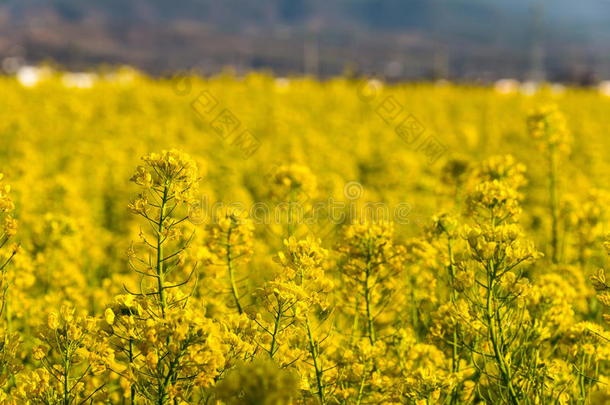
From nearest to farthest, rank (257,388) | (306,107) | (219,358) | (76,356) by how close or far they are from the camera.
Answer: (257,388) < (219,358) < (76,356) < (306,107)

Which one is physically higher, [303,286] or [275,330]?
[303,286]

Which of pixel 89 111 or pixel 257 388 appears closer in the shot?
pixel 257 388

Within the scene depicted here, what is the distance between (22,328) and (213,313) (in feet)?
3.51

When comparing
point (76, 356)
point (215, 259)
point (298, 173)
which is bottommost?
point (76, 356)

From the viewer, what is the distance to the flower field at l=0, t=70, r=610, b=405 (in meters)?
1.67

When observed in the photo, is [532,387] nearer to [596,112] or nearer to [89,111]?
[89,111]

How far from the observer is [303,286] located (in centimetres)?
182

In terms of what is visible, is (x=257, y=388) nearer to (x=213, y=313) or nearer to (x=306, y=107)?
(x=213, y=313)

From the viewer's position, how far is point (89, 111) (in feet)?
36.6

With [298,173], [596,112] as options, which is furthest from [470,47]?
[298,173]

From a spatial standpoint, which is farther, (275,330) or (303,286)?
(303,286)

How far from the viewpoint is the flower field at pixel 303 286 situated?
167 centimetres

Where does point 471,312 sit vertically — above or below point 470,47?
below

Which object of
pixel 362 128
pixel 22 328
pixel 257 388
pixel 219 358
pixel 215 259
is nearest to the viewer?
pixel 257 388
